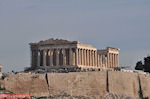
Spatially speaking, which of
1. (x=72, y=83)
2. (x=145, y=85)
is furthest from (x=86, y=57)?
(x=72, y=83)

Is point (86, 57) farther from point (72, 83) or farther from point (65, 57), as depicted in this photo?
point (72, 83)

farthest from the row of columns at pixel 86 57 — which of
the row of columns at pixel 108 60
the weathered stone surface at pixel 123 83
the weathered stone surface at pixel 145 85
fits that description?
the weathered stone surface at pixel 145 85

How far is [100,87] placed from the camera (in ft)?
444

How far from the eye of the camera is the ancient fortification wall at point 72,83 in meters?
131

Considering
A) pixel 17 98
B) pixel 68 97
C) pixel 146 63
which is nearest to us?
pixel 17 98

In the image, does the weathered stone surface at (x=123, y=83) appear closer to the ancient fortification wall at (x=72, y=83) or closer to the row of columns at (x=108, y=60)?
the ancient fortification wall at (x=72, y=83)

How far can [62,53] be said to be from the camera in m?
152

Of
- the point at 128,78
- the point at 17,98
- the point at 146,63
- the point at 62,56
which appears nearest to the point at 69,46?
the point at 62,56

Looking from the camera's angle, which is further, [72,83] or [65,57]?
[65,57]

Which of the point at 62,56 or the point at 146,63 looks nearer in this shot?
the point at 62,56

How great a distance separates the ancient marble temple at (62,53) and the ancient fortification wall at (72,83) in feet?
46.5

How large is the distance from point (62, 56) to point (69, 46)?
3456 millimetres

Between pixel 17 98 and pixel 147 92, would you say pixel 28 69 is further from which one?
pixel 17 98

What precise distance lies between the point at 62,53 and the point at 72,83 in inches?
759
